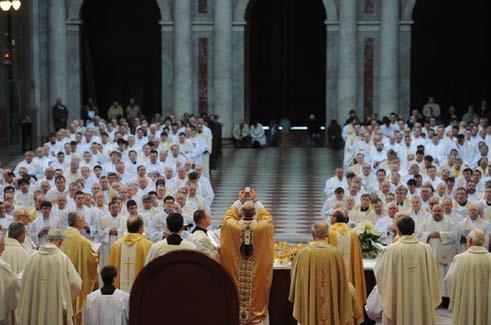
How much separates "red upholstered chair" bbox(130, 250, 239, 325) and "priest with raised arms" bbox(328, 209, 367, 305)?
6.00 m

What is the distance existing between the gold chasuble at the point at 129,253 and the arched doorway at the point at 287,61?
24.1 m

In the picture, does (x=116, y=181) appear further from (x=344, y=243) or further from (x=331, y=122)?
(x=331, y=122)

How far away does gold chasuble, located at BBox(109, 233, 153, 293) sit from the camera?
40.0 feet

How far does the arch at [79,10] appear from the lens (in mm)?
32562

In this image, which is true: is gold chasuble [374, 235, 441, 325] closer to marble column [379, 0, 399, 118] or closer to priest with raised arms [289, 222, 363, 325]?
priest with raised arms [289, 222, 363, 325]

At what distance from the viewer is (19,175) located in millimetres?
20500

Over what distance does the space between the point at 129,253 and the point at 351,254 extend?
7.84 ft

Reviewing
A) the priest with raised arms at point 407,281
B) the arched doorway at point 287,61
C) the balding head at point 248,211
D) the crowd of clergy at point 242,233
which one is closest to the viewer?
the crowd of clergy at point 242,233

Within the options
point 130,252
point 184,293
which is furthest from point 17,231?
point 184,293

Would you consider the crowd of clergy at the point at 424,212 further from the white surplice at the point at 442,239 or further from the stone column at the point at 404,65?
the stone column at the point at 404,65

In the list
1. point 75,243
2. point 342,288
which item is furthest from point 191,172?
point 342,288

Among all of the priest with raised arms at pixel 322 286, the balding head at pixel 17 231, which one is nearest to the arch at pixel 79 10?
the balding head at pixel 17 231

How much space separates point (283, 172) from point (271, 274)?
49.5ft

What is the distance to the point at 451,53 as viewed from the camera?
121 feet
